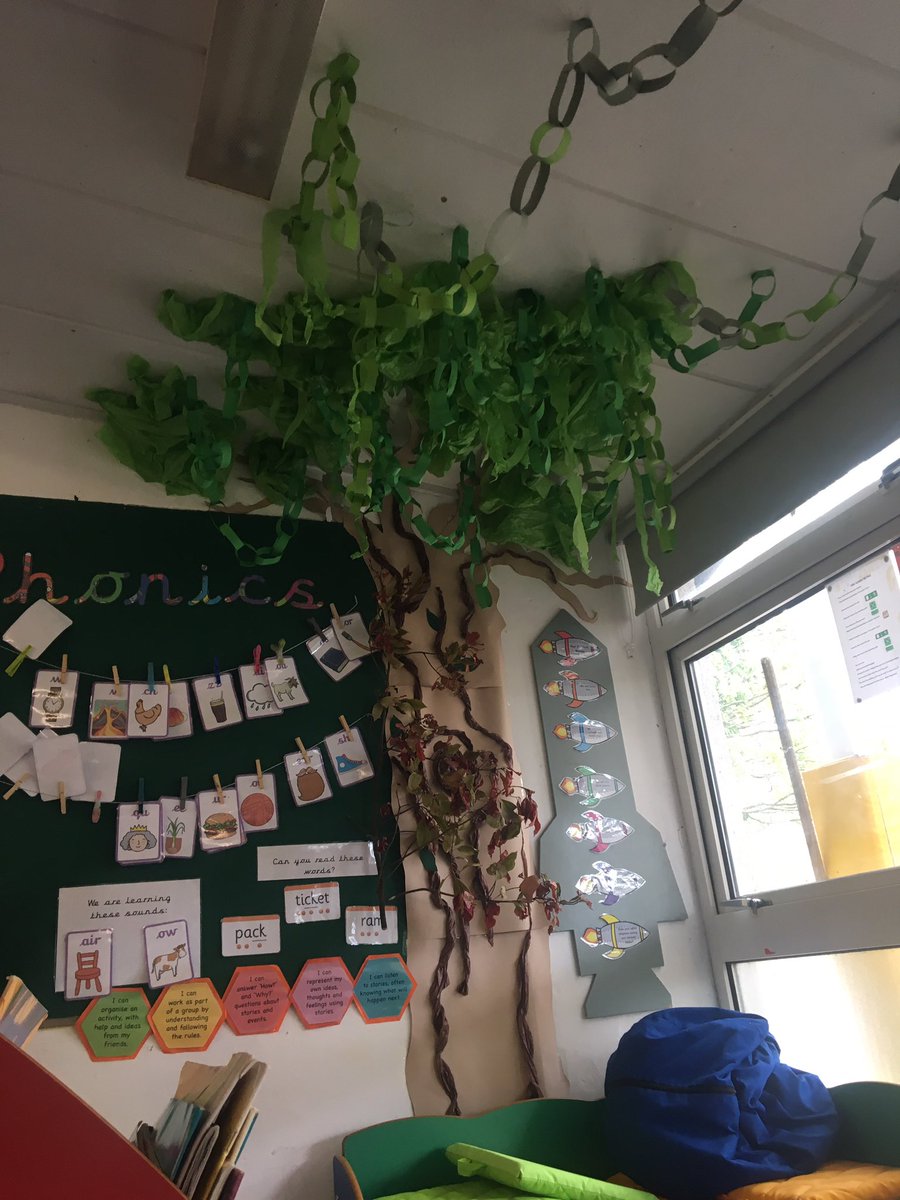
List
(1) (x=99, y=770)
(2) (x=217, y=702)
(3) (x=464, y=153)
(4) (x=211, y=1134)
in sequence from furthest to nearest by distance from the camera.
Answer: (2) (x=217, y=702), (1) (x=99, y=770), (3) (x=464, y=153), (4) (x=211, y=1134)

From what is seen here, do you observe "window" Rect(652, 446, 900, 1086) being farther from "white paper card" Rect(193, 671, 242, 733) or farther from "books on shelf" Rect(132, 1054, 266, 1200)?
"books on shelf" Rect(132, 1054, 266, 1200)

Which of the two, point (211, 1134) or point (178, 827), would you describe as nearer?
point (211, 1134)

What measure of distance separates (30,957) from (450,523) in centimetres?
128

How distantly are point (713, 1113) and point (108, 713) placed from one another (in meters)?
1.30

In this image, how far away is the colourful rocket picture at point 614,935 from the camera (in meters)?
1.91

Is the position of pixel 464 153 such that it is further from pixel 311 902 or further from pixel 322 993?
pixel 322 993

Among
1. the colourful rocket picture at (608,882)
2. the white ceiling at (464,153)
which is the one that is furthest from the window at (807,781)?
the white ceiling at (464,153)

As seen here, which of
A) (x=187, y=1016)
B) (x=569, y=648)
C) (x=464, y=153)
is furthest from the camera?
(x=569, y=648)

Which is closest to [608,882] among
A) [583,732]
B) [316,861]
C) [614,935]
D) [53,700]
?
[614,935]

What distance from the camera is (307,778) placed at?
180 centimetres

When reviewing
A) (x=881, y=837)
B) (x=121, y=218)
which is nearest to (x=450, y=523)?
(x=121, y=218)

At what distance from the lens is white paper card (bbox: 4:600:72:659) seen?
→ 5.58 feet

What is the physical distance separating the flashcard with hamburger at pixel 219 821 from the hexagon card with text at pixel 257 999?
0.23m

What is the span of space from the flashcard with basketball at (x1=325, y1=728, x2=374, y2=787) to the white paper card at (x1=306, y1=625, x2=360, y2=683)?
0.13 meters
